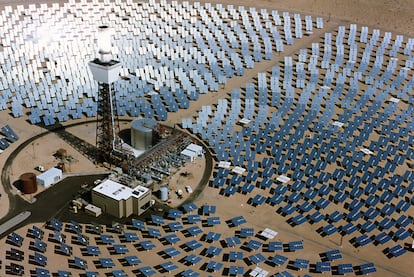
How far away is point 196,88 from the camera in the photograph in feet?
355

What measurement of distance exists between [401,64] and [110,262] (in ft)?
284

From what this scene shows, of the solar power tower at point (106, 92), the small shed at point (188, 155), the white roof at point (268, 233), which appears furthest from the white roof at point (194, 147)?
the white roof at point (268, 233)

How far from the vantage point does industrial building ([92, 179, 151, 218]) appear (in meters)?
73.8

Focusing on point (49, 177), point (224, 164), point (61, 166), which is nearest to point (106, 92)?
point (61, 166)

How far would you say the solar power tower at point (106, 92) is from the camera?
7775cm

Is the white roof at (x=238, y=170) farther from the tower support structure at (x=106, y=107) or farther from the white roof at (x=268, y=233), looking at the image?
the tower support structure at (x=106, y=107)

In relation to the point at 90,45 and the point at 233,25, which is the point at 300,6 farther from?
the point at 90,45

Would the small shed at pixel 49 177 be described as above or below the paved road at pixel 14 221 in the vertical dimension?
above

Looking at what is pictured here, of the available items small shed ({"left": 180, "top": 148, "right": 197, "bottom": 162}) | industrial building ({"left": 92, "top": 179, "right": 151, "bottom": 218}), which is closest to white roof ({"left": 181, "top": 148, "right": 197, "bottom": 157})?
small shed ({"left": 180, "top": 148, "right": 197, "bottom": 162})

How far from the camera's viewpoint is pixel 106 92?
8150 centimetres

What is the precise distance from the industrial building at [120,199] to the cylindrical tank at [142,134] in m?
13.1

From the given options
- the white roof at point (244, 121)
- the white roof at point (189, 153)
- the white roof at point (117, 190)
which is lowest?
the white roof at point (189, 153)

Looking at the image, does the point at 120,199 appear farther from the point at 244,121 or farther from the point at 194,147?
the point at 244,121

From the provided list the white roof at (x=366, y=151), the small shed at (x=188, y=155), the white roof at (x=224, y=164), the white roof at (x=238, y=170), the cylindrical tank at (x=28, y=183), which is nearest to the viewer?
the cylindrical tank at (x=28, y=183)
